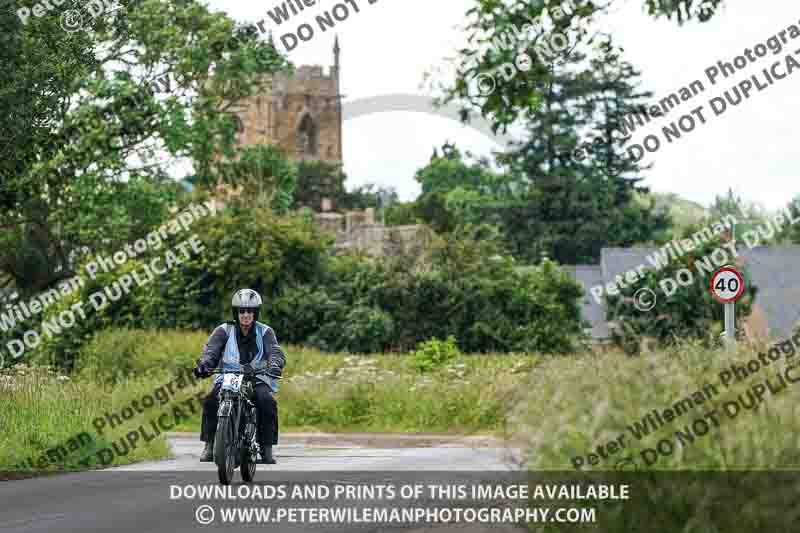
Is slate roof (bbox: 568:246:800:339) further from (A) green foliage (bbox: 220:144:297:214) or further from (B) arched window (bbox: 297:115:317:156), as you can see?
(B) arched window (bbox: 297:115:317:156)

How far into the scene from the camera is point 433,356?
1383 inches

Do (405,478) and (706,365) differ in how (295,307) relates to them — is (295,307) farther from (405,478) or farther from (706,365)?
(706,365)

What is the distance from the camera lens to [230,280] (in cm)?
4247

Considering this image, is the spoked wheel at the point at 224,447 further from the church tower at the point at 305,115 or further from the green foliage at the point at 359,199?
the church tower at the point at 305,115

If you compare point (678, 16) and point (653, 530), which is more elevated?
point (678, 16)

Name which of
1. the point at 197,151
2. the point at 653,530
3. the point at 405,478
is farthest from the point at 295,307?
the point at 653,530

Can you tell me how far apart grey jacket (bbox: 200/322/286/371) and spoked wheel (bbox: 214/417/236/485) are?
0.75m

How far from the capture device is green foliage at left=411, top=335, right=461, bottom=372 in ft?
111

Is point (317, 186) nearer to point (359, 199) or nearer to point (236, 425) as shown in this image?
point (359, 199)

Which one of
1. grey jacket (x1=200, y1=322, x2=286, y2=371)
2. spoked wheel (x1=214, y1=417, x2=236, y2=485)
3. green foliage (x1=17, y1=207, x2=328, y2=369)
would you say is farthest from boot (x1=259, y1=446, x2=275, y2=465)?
green foliage (x1=17, y1=207, x2=328, y2=369)

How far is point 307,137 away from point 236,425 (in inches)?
6160

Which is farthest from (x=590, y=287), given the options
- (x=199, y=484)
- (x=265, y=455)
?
(x=265, y=455)

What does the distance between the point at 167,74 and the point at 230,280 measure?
618 centimetres

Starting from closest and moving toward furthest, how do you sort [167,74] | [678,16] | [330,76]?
[678,16] → [167,74] → [330,76]
